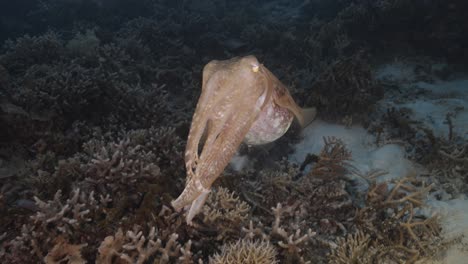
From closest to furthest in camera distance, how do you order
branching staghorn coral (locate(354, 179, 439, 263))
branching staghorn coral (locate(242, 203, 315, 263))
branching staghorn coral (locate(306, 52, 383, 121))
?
branching staghorn coral (locate(242, 203, 315, 263))
branching staghorn coral (locate(354, 179, 439, 263))
branching staghorn coral (locate(306, 52, 383, 121))

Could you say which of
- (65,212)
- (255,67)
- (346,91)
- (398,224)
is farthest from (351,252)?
(346,91)

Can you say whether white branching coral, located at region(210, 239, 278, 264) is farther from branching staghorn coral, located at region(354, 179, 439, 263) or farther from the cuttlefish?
branching staghorn coral, located at region(354, 179, 439, 263)

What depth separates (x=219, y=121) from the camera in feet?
8.26

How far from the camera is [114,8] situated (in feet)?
56.5

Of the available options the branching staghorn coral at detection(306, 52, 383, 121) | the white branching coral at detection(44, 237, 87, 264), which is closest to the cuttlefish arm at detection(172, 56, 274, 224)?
the white branching coral at detection(44, 237, 87, 264)

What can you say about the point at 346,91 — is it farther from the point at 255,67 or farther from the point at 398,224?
the point at 255,67

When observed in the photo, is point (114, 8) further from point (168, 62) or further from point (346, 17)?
point (346, 17)

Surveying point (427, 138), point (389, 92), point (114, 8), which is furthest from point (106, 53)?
point (114, 8)

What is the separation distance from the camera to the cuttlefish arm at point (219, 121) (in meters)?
2.35

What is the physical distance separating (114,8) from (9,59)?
32.2 feet

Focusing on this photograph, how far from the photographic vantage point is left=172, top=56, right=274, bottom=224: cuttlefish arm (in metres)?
2.35

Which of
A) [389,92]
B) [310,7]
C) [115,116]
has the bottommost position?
[310,7]

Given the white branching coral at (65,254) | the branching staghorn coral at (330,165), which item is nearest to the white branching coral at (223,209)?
the white branching coral at (65,254)

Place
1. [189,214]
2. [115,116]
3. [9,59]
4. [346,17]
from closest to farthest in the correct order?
[189,214] → [115,116] → [9,59] → [346,17]
